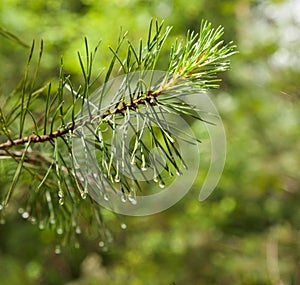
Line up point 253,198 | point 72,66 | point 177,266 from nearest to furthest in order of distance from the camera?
point 72,66, point 177,266, point 253,198

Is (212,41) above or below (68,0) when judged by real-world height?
below

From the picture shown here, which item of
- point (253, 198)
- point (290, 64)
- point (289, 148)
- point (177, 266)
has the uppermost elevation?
point (290, 64)

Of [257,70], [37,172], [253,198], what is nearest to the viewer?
[37,172]

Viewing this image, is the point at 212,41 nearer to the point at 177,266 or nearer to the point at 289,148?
the point at 177,266

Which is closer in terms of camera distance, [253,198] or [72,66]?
[72,66]

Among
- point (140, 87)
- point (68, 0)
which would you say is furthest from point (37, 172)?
point (68, 0)

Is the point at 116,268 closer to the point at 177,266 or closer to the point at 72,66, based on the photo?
the point at 177,266

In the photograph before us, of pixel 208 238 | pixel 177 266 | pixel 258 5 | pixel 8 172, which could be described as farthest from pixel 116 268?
pixel 8 172
